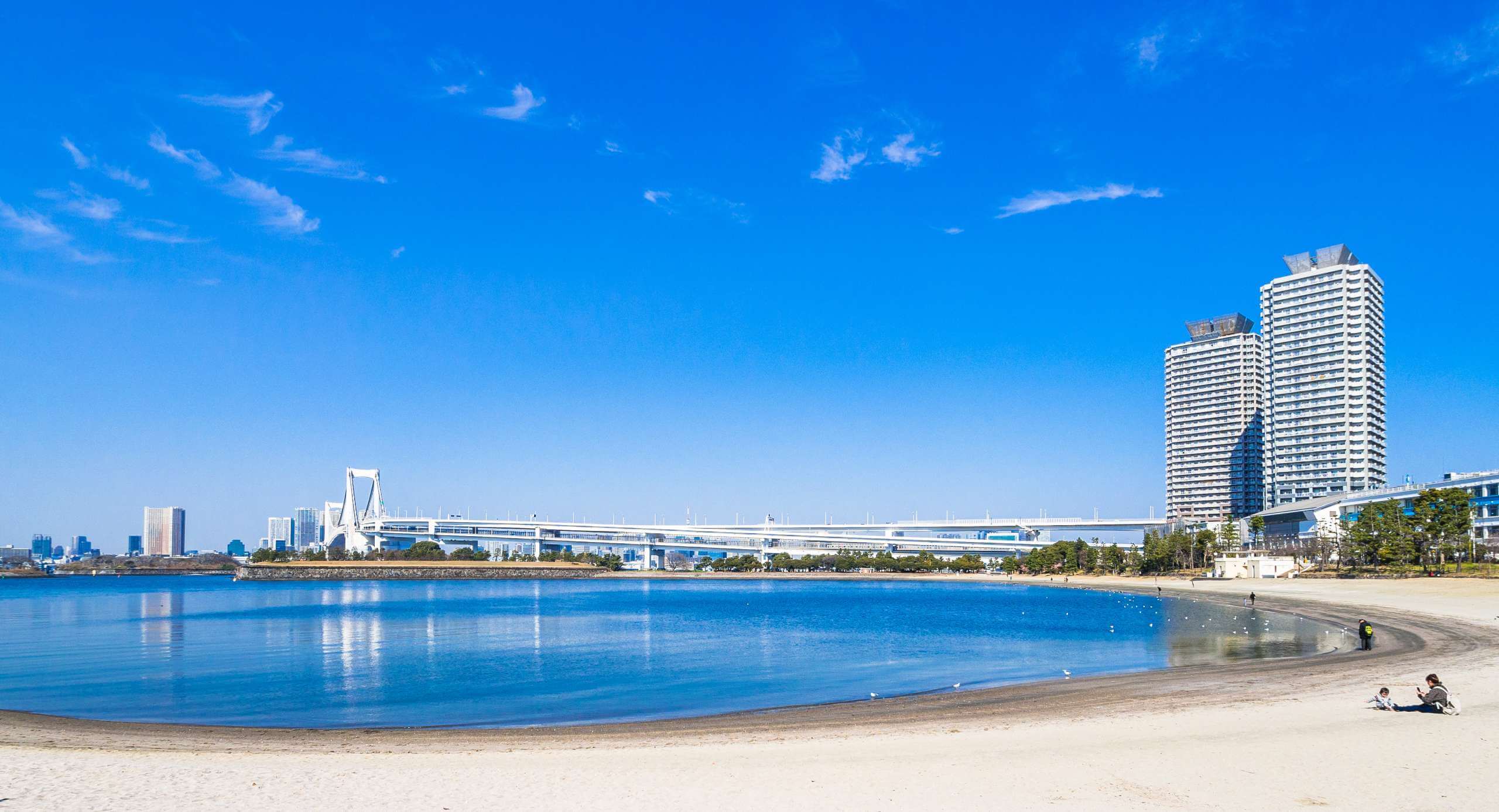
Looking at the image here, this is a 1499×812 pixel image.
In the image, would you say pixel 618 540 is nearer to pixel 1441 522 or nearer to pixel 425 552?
pixel 425 552

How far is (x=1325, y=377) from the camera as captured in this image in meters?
142

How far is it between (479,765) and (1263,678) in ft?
59.3

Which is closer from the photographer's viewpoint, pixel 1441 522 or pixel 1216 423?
pixel 1441 522

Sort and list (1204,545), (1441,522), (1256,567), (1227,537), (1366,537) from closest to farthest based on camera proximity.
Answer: (1441,522)
(1366,537)
(1256,567)
(1204,545)
(1227,537)

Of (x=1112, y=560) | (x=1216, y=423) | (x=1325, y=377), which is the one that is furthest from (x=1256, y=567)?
(x=1216, y=423)

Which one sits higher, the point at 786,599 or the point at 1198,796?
the point at 1198,796

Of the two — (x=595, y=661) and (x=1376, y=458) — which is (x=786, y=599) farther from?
(x=1376, y=458)

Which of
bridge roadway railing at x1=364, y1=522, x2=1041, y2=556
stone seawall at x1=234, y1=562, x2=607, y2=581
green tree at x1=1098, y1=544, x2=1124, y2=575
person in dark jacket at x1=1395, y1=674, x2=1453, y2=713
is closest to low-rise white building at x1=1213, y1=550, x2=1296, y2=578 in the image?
green tree at x1=1098, y1=544, x2=1124, y2=575

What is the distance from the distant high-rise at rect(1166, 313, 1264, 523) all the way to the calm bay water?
11631 cm

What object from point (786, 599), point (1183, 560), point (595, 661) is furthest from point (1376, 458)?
point (595, 661)

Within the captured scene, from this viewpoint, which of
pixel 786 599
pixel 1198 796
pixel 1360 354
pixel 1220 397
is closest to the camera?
pixel 1198 796

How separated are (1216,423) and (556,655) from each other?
171 metres

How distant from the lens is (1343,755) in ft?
42.1

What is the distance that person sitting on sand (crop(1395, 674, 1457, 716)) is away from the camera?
15648 millimetres
